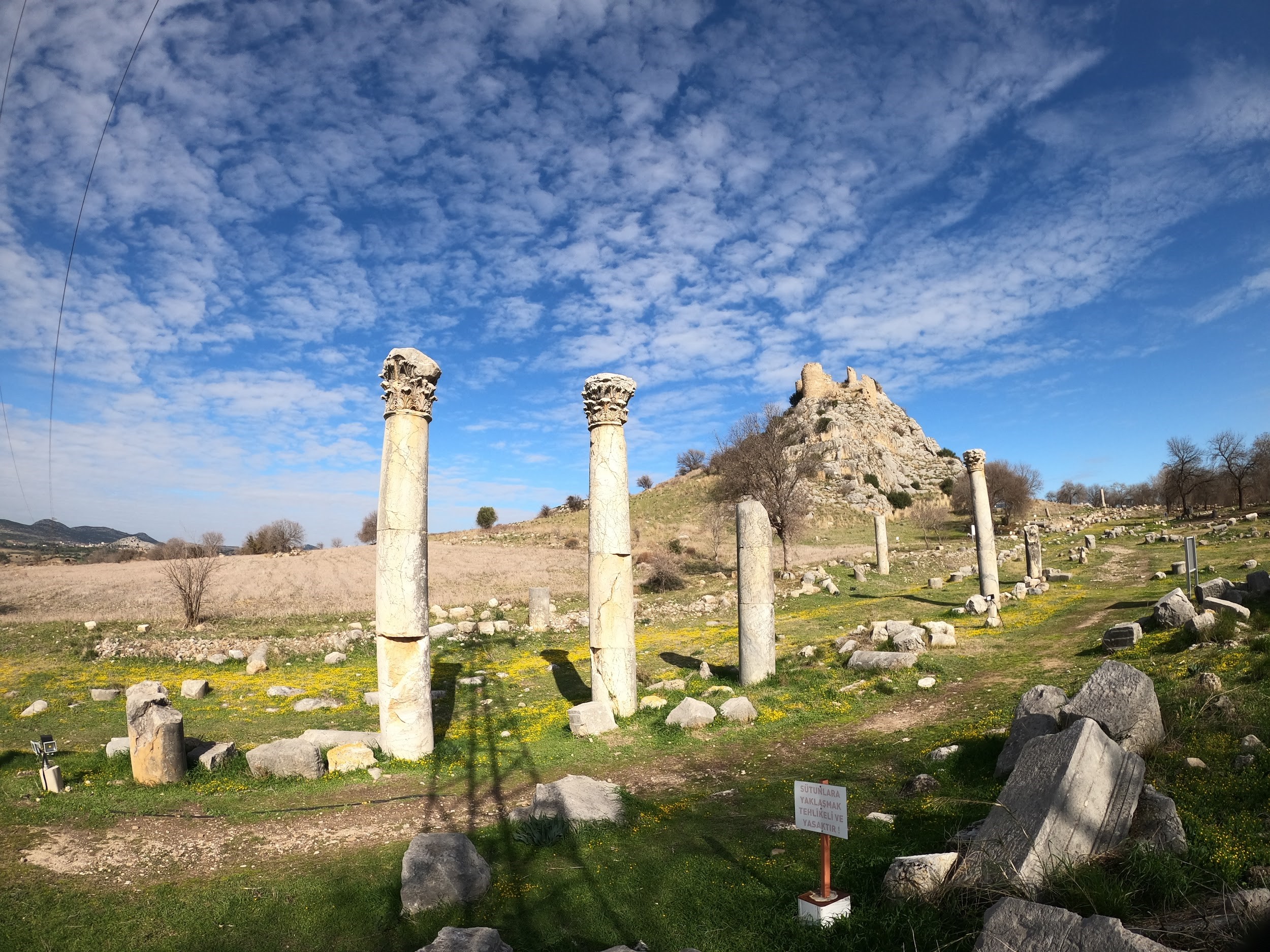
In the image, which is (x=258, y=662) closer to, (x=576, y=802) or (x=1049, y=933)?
(x=576, y=802)

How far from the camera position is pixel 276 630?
23.7 meters

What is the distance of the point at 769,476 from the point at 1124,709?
3137cm

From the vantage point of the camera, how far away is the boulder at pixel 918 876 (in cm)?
550

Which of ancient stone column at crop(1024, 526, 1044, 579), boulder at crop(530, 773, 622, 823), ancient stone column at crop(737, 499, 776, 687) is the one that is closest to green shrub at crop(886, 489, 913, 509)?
ancient stone column at crop(1024, 526, 1044, 579)

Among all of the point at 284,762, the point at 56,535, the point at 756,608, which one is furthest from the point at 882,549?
the point at 56,535

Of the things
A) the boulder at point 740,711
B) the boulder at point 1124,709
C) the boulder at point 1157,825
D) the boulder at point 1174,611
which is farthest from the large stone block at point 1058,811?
the boulder at point 1174,611

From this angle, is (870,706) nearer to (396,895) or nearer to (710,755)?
(710,755)

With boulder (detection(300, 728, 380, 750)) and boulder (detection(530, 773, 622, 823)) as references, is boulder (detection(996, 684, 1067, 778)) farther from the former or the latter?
boulder (detection(300, 728, 380, 750))

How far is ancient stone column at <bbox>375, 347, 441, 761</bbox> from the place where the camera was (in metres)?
11.7

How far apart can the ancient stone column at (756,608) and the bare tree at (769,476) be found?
1908 centimetres

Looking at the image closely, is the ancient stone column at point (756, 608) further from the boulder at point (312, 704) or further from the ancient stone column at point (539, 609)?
the ancient stone column at point (539, 609)

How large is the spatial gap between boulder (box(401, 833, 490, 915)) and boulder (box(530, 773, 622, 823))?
4.76ft

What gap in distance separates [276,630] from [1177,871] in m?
25.1

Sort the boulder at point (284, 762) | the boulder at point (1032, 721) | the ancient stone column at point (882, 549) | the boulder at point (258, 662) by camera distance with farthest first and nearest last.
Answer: the ancient stone column at point (882, 549), the boulder at point (258, 662), the boulder at point (284, 762), the boulder at point (1032, 721)
